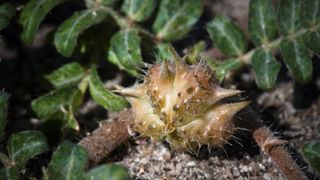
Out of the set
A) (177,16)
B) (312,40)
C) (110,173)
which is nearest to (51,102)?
(177,16)

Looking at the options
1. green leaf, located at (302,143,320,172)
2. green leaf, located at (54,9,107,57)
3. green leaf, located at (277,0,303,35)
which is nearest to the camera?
green leaf, located at (302,143,320,172)

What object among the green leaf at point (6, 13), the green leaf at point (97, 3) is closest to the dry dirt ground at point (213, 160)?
the green leaf at point (97, 3)

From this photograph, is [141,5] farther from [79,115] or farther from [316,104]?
[316,104]

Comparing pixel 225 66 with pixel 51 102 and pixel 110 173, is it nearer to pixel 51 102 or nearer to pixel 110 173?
pixel 51 102

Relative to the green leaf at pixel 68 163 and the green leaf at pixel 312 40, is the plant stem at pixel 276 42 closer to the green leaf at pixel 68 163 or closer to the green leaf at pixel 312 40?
the green leaf at pixel 312 40

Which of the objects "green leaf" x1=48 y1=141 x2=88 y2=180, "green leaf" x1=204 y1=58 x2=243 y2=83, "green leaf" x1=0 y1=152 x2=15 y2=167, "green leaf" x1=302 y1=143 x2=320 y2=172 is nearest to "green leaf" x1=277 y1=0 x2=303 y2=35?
"green leaf" x1=204 y1=58 x2=243 y2=83

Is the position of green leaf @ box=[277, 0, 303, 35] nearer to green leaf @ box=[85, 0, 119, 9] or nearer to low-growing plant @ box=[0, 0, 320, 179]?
low-growing plant @ box=[0, 0, 320, 179]

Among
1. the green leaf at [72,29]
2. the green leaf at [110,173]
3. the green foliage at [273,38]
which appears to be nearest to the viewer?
the green leaf at [110,173]
